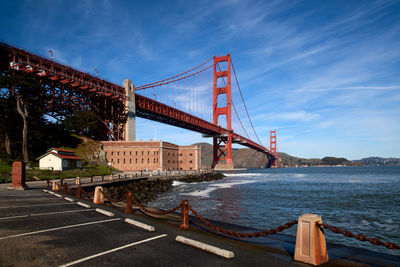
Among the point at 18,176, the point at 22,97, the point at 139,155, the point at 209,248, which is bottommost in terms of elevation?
the point at 209,248

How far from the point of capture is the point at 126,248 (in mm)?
6645

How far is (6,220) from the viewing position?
10.0m

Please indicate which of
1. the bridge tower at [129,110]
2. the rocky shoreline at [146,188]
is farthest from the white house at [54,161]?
the bridge tower at [129,110]

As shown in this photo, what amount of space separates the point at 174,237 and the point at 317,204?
20.1 meters

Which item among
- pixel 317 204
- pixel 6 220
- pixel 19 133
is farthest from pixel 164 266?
pixel 19 133

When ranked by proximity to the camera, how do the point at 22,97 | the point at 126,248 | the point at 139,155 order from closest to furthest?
the point at 126,248 < the point at 22,97 < the point at 139,155

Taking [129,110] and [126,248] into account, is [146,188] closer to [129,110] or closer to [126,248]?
[126,248]

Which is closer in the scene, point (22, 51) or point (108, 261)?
point (108, 261)

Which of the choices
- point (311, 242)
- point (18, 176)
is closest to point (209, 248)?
point (311, 242)

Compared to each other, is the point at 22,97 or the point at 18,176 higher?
the point at 22,97

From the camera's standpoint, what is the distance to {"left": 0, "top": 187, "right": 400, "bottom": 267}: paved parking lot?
5738 mm

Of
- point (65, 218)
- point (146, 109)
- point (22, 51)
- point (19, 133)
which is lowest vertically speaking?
point (65, 218)

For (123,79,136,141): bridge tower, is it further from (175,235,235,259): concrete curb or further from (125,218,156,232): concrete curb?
(175,235,235,259): concrete curb

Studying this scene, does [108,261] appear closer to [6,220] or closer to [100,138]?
[6,220]
